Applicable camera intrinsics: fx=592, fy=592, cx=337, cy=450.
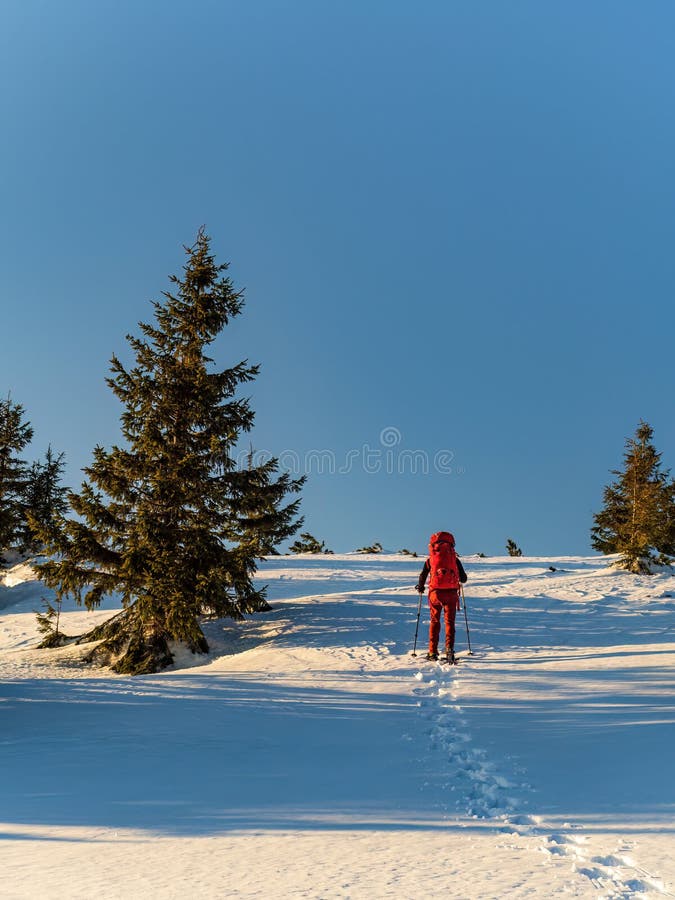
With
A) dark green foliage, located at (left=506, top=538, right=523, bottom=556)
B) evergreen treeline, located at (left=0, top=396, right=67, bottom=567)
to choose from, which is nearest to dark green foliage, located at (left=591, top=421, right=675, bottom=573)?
dark green foliage, located at (left=506, top=538, right=523, bottom=556)

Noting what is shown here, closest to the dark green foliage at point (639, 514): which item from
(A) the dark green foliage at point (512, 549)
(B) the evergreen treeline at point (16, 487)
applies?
(A) the dark green foliage at point (512, 549)

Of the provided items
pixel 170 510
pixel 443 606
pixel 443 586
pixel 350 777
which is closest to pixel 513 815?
pixel 350 777

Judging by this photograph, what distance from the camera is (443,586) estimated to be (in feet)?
39.6

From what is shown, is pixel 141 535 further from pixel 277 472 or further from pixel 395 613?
pixel 395 613

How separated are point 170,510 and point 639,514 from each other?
21.8m

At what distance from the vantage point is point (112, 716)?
25.2ft

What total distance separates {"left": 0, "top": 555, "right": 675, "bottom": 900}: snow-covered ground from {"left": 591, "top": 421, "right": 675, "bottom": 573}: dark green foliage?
530 inches

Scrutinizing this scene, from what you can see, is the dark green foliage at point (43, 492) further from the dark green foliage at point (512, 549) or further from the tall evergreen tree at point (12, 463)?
the dark green foliage at point (512, 549)

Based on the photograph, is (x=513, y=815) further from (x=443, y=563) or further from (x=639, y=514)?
(x=639, y=514)

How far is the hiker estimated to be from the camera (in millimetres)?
11828

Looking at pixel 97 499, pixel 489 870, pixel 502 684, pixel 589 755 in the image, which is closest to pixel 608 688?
pixel 502 684

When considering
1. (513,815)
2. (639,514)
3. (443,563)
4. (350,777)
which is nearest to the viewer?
(513,815)

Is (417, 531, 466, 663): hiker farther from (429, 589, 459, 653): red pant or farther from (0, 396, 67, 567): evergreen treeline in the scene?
(0, 396, 67, 567): evergreen treeline

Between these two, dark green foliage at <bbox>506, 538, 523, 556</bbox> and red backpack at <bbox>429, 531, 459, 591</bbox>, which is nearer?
red backpack at <bbox>429, 531, 459, 591</bbox>
